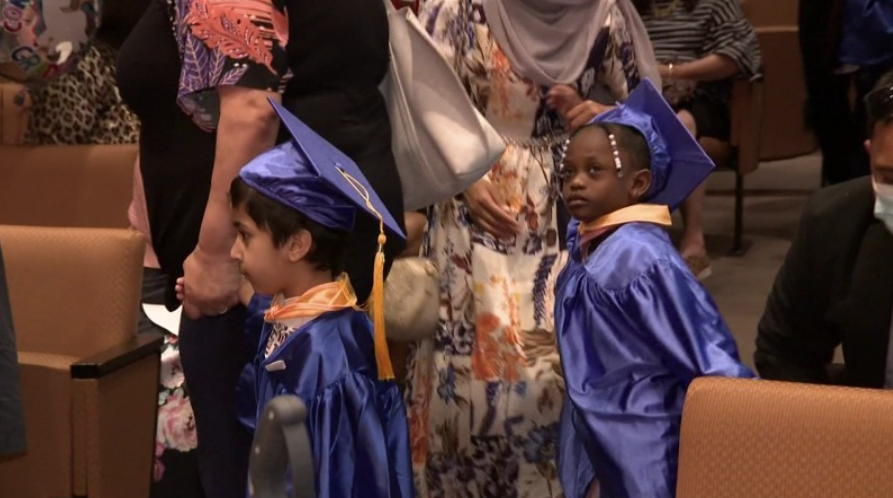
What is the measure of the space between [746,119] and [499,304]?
2647 mm

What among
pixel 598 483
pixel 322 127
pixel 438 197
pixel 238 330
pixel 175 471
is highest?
pixel 322 127

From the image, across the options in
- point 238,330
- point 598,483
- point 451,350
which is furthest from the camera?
point 451,350

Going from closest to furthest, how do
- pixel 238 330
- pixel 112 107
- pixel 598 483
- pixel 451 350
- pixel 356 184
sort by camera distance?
pixel 356 184 → pixel 238 330 → pixel 598 483 → pixel 451 350 → pixel 112 107

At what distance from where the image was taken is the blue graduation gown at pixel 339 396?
224 centimetres

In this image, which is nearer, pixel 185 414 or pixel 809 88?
pixel 185 414

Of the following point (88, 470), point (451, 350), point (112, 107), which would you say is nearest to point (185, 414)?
point (88, 470)

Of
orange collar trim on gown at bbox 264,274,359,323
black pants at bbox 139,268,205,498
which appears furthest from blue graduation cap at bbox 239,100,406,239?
black pants at bbox 139,268,205,498

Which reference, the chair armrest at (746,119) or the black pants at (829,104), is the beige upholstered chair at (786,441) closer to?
the black pants at (829,104)

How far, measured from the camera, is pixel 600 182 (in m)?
2.63

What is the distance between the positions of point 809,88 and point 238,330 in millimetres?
2836

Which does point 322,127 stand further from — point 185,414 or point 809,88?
point 809,88

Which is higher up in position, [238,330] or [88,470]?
[238,330]

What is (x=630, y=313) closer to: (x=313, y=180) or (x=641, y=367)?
(x=641, y=367)

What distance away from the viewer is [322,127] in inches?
91.1
